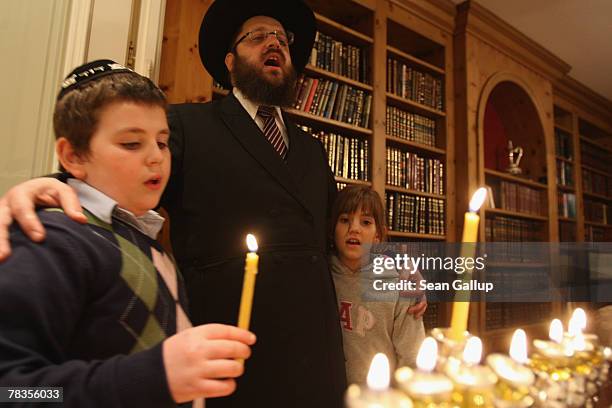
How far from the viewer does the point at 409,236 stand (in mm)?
2592

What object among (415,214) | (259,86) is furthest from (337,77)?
(259,86)

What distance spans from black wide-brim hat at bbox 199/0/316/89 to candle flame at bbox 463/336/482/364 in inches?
45.8

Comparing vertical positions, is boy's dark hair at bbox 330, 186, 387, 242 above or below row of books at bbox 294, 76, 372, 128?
below

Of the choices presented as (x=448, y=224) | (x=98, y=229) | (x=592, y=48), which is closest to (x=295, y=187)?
(x=98, y=229)

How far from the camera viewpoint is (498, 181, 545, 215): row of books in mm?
3320

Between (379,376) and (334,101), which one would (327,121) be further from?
(379,376)

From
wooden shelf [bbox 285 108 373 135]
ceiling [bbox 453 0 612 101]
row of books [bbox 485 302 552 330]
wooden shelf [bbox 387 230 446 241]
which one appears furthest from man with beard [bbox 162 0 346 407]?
ceiling [bbox 453 0 612 101]

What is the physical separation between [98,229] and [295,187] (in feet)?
1.82

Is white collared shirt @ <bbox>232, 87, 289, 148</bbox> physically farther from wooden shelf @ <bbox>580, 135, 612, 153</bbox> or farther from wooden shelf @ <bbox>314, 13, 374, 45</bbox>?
wooden shelf @ <bbox>580, 135, 612, 153</bbox>

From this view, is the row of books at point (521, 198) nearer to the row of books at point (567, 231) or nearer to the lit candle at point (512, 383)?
the row of books at point (567, 231)

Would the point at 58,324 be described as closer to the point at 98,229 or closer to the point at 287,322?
the point at 98,229

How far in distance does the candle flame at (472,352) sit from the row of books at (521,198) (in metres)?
3.26

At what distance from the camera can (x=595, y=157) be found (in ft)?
14.8

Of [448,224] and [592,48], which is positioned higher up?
[592,48]
